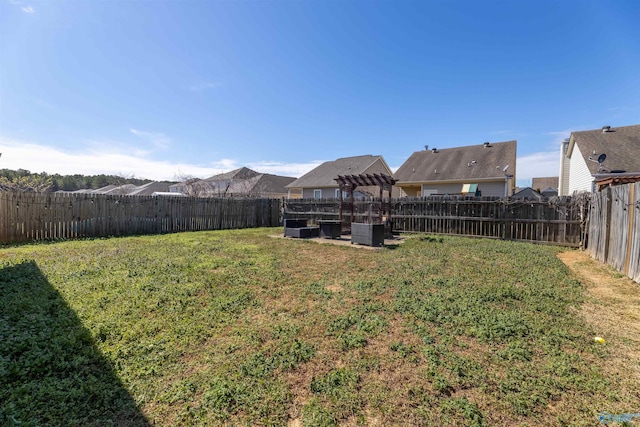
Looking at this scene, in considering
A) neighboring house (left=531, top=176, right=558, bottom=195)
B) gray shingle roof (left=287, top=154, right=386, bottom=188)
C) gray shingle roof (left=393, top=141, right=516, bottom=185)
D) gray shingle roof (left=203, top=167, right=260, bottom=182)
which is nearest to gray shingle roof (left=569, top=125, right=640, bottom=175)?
gray shingle roof (left=393, top=141, right=516, bottom=185)

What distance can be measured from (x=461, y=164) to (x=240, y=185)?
22.9 meters

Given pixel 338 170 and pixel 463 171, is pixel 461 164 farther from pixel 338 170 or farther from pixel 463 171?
pixel 338 170

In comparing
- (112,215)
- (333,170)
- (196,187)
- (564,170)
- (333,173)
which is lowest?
(112,215)

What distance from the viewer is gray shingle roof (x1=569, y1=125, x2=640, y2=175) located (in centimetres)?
1287

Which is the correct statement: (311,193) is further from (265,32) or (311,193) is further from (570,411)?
(570,411)

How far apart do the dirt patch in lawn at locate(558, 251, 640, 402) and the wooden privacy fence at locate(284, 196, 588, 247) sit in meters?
3.39

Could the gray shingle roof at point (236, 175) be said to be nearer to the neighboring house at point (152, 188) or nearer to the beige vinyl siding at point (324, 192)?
the neighboring house at point (152, 188)

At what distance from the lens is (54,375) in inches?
85.7

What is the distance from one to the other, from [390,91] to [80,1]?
12294 mm

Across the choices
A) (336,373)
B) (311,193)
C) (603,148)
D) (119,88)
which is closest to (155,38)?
(119,88)

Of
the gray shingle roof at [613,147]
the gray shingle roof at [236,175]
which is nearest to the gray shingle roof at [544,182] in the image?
the gray shingle roof at [613,147]

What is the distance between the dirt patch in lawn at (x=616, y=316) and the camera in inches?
92.1

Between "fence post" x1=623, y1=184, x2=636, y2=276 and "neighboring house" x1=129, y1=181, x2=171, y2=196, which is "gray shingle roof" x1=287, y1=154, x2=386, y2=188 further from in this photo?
"neighboring house" x1=129, y1=181, x2=171, y2=196

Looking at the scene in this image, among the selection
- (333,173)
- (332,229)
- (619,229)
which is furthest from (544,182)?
(332,229)
